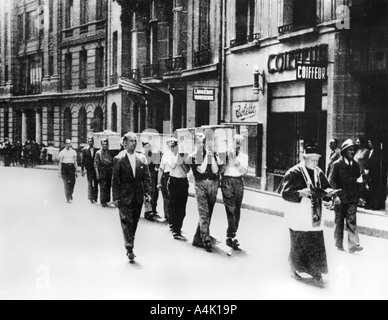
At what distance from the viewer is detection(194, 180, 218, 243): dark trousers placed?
8294 millimetres

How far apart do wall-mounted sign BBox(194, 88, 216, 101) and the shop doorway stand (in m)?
5.07

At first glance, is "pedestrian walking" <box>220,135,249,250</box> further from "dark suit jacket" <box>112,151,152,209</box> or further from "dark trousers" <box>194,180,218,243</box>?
"dark suit jacket" <box>112,151,152,209</box>

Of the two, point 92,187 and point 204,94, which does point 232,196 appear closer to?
point 92,187

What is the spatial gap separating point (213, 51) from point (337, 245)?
32.3 ft

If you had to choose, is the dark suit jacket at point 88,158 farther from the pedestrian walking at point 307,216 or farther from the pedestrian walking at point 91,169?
the pedestrian walking at point 307,216

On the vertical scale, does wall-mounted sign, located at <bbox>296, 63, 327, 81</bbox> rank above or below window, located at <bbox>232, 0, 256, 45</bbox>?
below

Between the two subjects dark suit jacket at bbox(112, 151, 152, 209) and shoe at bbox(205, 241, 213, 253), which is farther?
shoe at bbox(205, 241, 213, 253)

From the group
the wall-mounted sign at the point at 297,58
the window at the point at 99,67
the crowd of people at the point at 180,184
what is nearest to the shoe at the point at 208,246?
the crowd of people at the point at 180,184

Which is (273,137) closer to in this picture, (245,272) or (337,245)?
(337,245)

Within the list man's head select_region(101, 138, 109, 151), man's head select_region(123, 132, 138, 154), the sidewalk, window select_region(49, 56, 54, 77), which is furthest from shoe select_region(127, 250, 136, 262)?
window select_region(49, 56, 54, 77)

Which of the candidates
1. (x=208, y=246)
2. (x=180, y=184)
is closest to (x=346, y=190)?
(x=208, y=246)

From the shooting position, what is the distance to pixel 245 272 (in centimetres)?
696

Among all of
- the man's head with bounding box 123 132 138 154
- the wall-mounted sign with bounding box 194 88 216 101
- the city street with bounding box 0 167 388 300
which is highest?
the wall-mounted sign with bounding box 194 88 216 101

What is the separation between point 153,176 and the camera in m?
11.7
